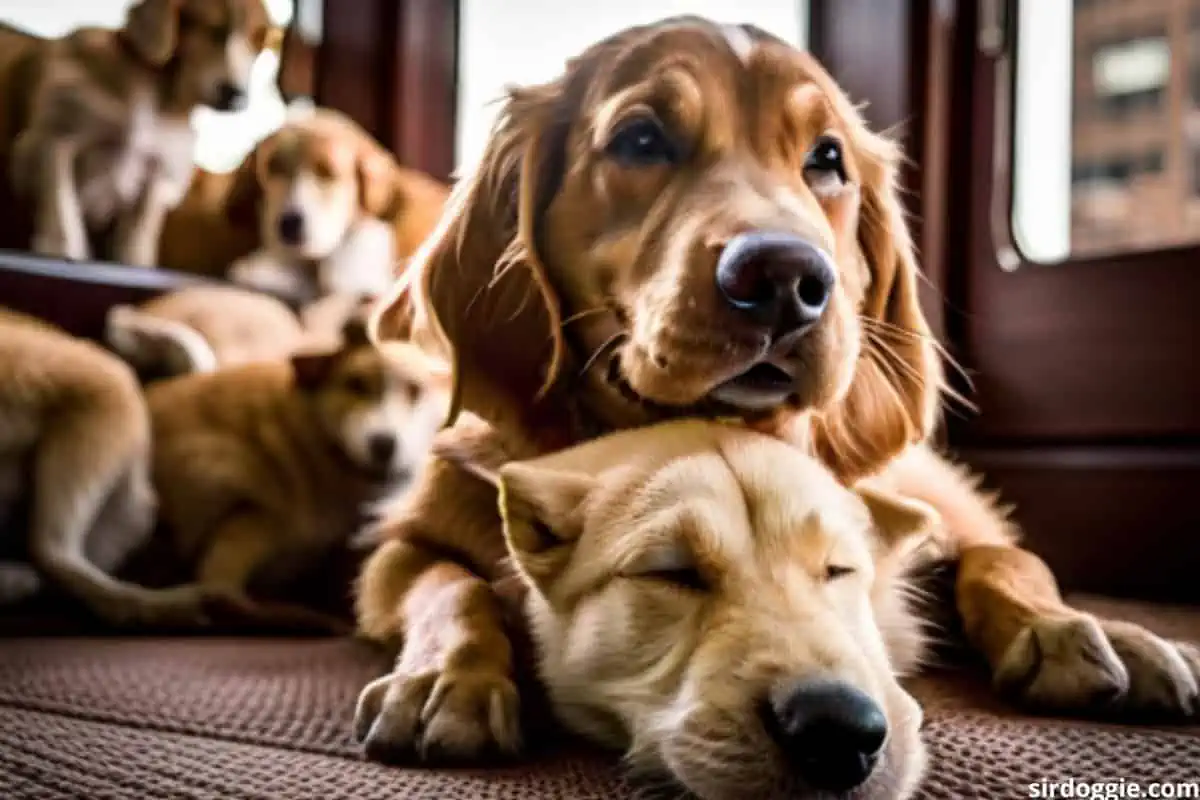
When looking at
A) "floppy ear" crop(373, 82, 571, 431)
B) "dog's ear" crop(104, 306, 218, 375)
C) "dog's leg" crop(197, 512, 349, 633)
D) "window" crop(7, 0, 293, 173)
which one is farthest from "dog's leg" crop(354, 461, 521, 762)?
"window" crop(7, 0, 293, 173)

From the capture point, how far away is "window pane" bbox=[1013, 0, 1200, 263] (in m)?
1.39

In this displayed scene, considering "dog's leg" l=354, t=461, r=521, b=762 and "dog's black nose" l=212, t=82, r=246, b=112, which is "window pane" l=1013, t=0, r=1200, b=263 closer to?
"dog's leg" l=354, t=461, r=521, b=762

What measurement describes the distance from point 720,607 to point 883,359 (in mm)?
319

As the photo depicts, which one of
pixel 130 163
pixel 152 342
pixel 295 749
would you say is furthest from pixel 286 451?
pixel 295 749

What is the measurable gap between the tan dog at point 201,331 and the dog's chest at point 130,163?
0.29 m

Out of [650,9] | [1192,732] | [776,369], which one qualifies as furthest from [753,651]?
[650,9]

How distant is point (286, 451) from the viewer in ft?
5.47

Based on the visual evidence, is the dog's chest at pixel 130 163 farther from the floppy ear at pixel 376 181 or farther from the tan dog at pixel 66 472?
the tan dog at pixel 66 472

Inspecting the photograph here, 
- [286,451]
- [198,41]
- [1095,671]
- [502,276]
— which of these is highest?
[198,41]

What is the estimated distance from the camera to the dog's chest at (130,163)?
6.58 ft

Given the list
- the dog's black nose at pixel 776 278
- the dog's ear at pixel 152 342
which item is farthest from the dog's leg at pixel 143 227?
the dog's black nose at pixel 776 278

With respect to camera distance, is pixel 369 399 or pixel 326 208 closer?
pixel 369 399

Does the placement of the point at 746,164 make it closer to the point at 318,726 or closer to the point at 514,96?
the point at 514,96

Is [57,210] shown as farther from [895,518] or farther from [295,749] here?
[895,518]
